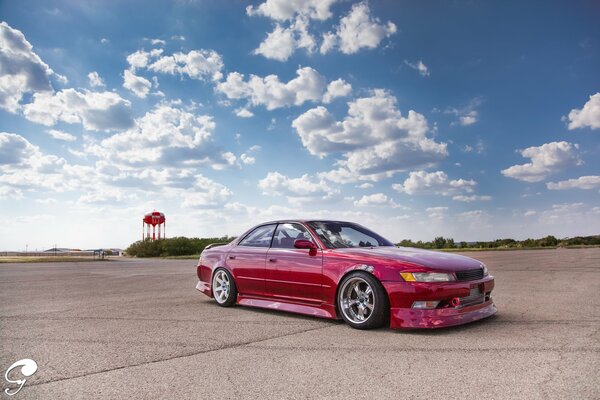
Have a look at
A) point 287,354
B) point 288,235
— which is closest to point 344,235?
point 288,235

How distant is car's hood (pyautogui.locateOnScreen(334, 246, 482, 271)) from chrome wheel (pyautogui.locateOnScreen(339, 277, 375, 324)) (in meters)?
0.36

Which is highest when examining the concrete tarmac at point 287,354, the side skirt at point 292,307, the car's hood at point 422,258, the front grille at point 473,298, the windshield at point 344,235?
the windshield at point 344,235

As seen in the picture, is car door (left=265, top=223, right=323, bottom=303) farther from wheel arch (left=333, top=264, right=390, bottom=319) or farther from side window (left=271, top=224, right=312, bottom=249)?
wheel arch (left=333, top=264, right=390, bottom=319)

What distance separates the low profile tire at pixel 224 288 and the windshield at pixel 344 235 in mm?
1762

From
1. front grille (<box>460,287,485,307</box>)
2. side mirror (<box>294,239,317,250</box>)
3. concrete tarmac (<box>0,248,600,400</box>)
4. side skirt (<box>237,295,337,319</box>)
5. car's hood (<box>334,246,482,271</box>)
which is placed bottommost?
concrete tarmac (<box>0,248,600,400</box>)

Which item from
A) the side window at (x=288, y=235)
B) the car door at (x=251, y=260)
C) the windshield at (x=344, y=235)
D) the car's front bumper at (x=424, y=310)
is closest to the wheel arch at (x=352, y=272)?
the car's front bumper at (x=424, y=310)

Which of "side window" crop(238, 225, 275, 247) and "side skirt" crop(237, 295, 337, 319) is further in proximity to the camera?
"side window" crop(238, 225, 275, 247)

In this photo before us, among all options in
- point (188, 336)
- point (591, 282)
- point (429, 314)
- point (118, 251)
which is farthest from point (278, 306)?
point (118, 251)

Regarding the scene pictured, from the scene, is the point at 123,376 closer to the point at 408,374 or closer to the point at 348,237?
the point at 408,374

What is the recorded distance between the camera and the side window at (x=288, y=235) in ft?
24.1

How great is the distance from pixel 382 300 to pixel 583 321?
2.65 meters

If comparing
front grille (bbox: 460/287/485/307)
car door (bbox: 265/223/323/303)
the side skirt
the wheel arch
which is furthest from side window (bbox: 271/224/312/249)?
front grille (bbox: 460/287/485/307)

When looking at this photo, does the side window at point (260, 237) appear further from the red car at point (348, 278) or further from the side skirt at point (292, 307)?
the side skirt at point (292, 307)

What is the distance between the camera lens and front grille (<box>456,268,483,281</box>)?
6057mm
